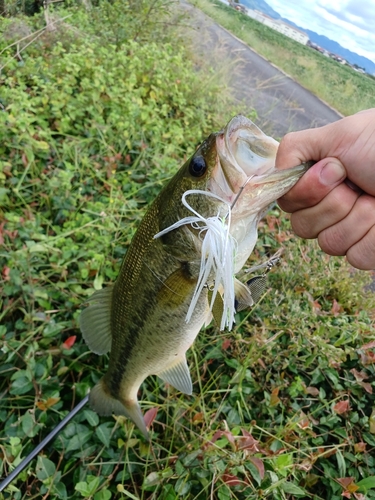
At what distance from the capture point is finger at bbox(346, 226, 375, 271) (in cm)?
138

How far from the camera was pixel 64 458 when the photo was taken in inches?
72.7

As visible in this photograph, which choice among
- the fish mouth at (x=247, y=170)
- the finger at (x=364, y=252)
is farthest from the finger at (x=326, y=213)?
the fish mouth at (x=247, y=170)

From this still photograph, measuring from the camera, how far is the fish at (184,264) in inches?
42.4

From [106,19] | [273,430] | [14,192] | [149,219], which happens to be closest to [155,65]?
[106,19]

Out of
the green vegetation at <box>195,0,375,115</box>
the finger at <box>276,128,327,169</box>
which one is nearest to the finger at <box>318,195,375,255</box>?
the finger at <box>276,128,327,169</box>

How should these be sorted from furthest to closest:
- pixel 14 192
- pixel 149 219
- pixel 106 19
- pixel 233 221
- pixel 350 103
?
1. pixel 350 103
2. pixel 106 19
3. pixel 14 192
4. pixel 149 219
5. pixel 233 221

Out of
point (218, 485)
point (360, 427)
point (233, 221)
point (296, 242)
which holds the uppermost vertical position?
point (233, 221)

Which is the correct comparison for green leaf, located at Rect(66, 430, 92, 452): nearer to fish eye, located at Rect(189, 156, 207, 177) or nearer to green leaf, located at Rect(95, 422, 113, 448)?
green leaf, located at Rect(95, 422, 113, 448)

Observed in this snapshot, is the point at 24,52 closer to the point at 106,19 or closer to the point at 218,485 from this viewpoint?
the point at 106,19

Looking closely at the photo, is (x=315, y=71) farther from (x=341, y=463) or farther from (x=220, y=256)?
(x=220, y=256)

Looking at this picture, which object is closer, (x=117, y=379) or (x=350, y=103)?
(x=117, y=379)

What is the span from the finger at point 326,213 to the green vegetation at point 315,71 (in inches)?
220

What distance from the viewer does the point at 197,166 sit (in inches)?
45.3

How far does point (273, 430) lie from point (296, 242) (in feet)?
5.22
